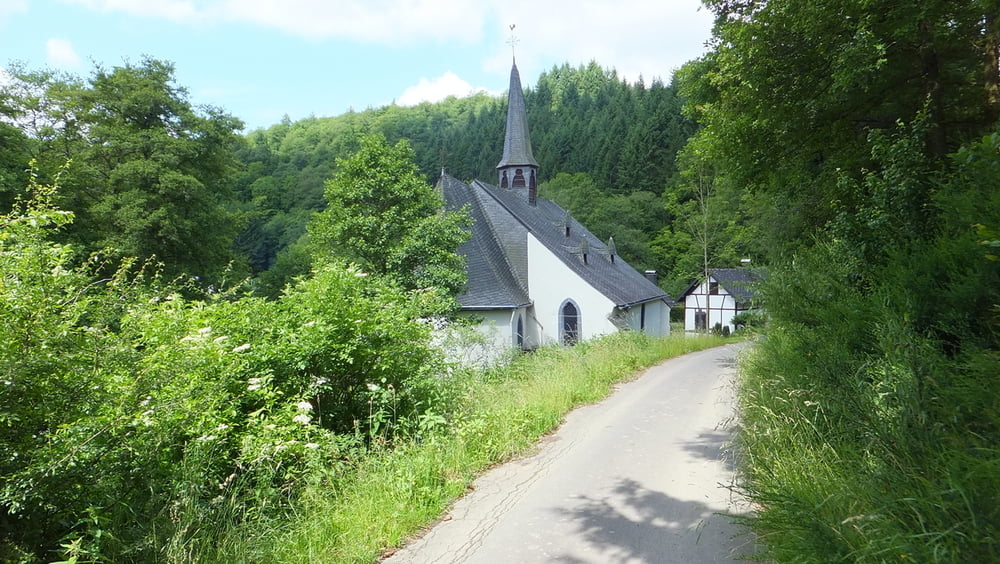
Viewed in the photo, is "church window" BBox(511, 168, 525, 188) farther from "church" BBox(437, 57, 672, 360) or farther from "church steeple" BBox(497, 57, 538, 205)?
"church" BBox(437, 57, 672, 360)

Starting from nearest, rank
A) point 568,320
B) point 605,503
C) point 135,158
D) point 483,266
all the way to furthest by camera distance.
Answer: point 605,503, point 135,158, point 483,266, point 568,320

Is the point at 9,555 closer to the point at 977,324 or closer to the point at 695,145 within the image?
the point at 977,324

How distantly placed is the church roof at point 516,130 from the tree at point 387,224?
61.4 feet

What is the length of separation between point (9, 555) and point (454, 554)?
8.37 feet

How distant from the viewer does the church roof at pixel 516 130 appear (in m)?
31.9

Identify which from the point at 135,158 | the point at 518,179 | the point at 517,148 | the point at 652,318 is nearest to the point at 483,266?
the point at 518,179

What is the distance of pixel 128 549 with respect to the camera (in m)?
3.10

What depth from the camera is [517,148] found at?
3241cm

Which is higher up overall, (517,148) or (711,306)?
(517,148)

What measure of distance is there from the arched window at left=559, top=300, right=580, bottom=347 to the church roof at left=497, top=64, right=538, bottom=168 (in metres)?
11.7

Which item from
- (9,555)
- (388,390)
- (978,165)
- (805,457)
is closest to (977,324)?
(978,165)

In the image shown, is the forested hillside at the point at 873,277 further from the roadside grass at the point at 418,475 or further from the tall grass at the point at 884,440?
the roadside grass at the point at 418,475

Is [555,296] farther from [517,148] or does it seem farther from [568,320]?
[517,148]

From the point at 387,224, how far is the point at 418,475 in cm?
983
